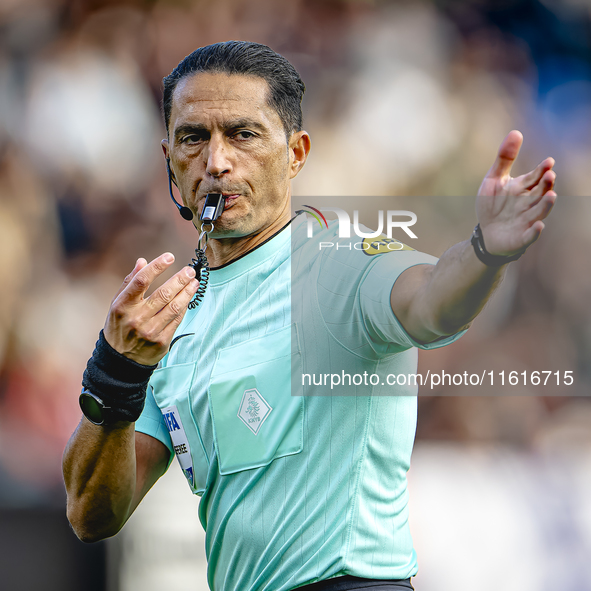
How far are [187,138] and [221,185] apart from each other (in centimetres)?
20

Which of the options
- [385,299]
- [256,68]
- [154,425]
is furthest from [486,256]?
[154,425]

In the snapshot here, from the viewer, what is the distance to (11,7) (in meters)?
4.62

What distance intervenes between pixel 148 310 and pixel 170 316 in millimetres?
48

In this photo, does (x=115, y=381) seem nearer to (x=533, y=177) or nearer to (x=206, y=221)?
(x=206, y=221)

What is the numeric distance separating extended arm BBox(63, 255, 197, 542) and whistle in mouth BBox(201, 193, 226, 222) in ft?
1.11

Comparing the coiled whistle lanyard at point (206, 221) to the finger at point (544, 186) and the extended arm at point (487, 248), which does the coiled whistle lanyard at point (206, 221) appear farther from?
the finger at point (544, 186)

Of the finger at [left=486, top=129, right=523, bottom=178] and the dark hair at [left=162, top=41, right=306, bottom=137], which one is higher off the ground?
the dark hair at [left=162, top=41, right=306, bottom=137]

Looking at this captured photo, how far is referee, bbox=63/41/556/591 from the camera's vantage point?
1.40 metres

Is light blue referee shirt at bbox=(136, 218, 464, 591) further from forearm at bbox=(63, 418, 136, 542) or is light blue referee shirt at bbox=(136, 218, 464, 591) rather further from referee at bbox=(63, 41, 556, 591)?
forearm at bbox=(63, 418, 136, 542)

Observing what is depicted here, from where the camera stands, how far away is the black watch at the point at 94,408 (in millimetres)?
1598

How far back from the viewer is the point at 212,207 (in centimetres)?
185

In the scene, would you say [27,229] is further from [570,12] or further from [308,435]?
[570,12]

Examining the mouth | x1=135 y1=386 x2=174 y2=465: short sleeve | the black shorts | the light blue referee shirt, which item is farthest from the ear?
the black shorts

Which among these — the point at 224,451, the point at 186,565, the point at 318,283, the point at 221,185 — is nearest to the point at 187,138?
the point at 221,185
